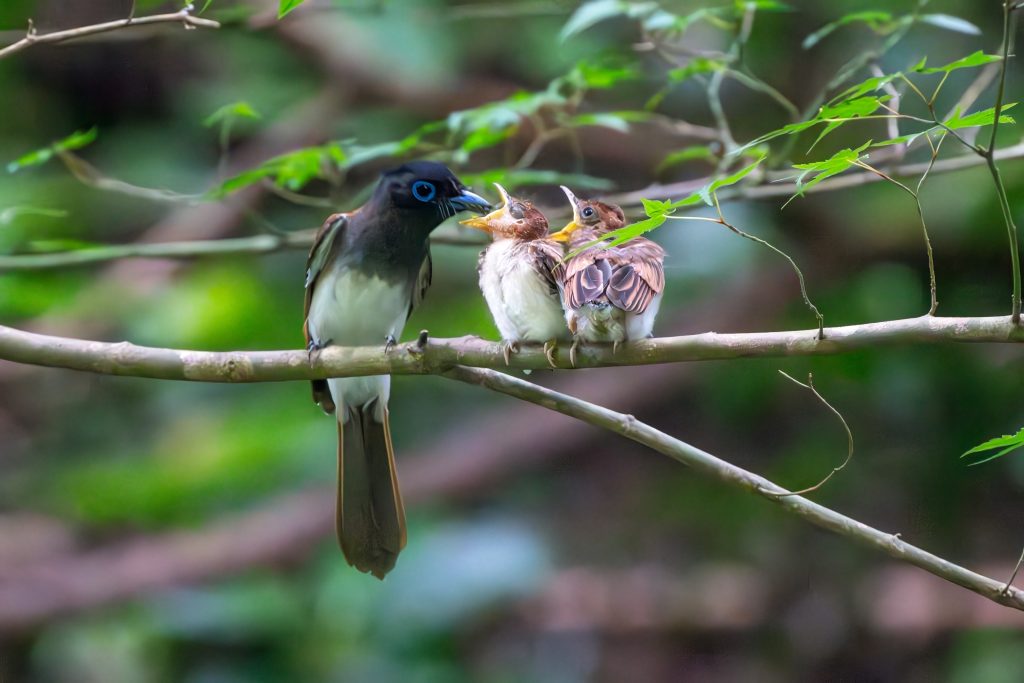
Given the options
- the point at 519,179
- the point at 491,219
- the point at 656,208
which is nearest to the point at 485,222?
→ the point at 491,219

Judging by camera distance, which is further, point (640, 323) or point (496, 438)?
point (496, 438)

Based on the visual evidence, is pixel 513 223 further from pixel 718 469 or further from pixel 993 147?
pixel 993 147

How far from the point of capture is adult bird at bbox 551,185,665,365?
1870mm

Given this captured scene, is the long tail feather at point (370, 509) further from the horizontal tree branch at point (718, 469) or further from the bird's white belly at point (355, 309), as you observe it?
the horizontal tree branch at point (718, 469)

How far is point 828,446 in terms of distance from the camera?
14.2 feet

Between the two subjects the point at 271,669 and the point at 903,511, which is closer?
the point at 271,669

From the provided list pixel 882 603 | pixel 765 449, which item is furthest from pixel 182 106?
pixel 882 603

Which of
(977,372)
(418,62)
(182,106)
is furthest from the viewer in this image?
(182,106)

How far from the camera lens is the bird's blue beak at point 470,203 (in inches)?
99.9

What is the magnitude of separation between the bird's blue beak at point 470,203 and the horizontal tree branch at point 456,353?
563mm

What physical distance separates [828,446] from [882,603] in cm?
63

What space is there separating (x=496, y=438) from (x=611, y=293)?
103 inches

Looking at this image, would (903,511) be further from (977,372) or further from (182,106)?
(182,106)

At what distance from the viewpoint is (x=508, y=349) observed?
196 cm
